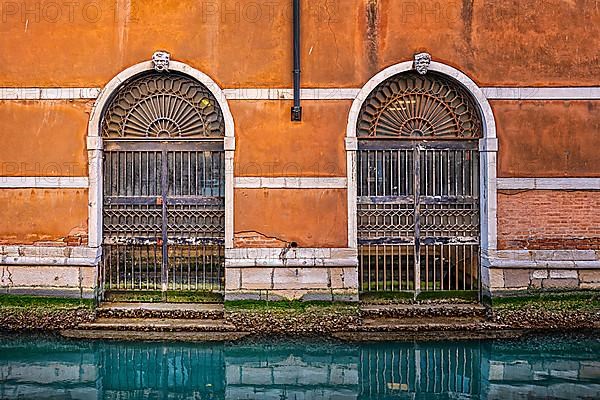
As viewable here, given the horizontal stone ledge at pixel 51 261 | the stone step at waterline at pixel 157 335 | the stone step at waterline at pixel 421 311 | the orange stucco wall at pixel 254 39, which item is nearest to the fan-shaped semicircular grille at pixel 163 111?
the orange stucco wall at pixel 254 39

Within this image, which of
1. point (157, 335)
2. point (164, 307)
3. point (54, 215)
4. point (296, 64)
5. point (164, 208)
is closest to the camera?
point (157, 335)

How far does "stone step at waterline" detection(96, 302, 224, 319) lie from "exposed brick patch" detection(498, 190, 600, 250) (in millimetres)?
3837

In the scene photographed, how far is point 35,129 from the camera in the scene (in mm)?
7586

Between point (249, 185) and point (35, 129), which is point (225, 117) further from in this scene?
point (35, 129)

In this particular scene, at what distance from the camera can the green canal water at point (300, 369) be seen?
5.88m

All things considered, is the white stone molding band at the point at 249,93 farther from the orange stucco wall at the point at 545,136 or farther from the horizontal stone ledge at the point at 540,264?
the horizontal stone ledge at the point at 540,264

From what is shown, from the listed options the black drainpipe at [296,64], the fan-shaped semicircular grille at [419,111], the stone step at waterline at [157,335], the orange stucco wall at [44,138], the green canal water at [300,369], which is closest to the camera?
the green canal water at [300,369]

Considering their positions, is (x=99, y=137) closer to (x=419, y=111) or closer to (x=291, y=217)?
(x=291, y=217)

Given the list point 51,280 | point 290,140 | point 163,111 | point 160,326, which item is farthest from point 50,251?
point 290,140

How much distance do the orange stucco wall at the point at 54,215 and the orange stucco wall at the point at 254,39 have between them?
4.67 feet

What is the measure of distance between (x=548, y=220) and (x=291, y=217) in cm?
332

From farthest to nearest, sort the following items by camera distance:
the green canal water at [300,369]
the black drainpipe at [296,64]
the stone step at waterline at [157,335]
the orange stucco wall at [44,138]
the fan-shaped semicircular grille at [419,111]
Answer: the fan-shaped semicircular grille at [419,111] → the orange stucco wall at [44,138] → the black drainpipe at [296,64] → the stone step at waterline at [157,335] → the green canal water at [300,369]

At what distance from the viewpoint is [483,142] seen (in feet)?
25.1

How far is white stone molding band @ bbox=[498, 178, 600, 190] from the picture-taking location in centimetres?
761
